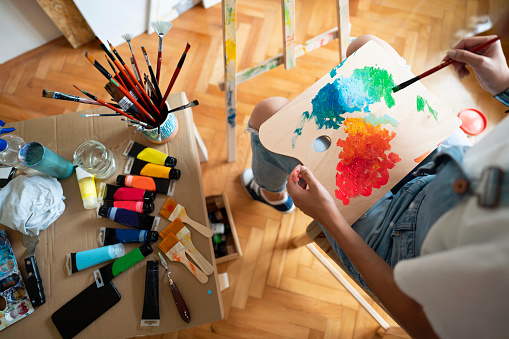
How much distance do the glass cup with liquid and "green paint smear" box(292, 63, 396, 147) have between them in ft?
1.46

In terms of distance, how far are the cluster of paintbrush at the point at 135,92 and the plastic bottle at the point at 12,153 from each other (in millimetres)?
222

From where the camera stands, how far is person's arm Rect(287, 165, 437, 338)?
0.50 metres

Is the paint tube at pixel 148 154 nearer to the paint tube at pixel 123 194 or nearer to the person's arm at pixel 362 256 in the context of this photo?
the paint tube at pixel 123 194

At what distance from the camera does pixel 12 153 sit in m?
0.71

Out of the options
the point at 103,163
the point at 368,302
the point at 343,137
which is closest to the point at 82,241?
the point at 103,163

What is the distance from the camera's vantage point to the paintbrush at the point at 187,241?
649 mm

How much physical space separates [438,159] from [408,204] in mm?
136

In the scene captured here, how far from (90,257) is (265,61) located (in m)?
0.71

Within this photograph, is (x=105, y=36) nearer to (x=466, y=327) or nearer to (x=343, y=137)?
(x=343, y=137)

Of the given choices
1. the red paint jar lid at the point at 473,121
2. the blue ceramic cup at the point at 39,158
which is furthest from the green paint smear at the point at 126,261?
the red paint jar lid at the point at 473,121

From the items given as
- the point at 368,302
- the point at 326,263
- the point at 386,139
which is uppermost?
the point at 386,139

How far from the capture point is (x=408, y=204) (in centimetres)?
59

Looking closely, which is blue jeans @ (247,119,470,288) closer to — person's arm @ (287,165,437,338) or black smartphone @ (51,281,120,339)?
person's arm @ (287,165,437,338)

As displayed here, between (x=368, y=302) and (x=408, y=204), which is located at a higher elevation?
(x=408, y=204)
